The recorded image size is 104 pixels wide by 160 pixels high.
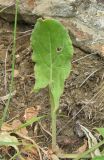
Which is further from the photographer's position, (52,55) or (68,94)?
(68,94)

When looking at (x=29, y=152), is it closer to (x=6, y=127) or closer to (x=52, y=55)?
(x=6, y=127)

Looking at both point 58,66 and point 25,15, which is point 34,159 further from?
point 25,15

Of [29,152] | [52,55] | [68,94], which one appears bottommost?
[29,152]

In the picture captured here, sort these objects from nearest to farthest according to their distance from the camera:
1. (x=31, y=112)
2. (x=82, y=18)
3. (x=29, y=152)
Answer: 1. (x=29, y=152)
2. (x=31, y=112)
3. (x=82, y=18)

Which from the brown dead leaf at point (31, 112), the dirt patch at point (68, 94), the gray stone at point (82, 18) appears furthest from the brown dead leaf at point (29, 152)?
the gray stone at point (82, 18)

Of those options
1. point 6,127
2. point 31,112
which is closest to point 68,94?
point 31,112

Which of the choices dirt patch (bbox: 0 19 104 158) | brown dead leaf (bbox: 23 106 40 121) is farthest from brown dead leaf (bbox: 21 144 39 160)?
brown dead leaf (bbox: 23 106 40 121)

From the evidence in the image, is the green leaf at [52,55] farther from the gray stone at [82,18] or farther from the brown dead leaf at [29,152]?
the gray stone at [82,18]
